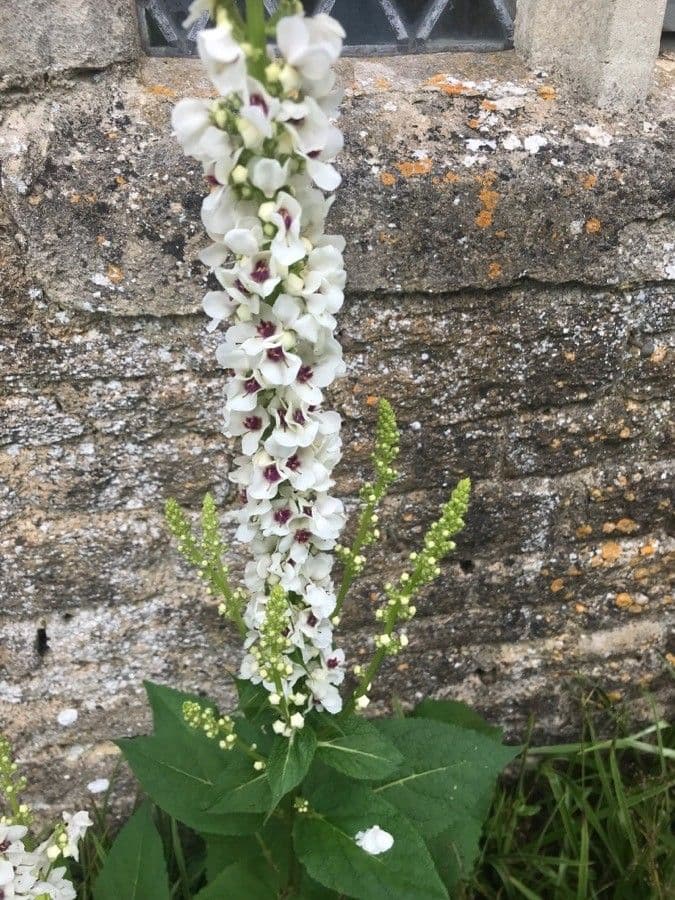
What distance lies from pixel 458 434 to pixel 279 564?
87 cm

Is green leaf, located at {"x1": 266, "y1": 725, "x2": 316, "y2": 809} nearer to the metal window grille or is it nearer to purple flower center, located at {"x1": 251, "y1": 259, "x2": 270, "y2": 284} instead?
purple flower center, located at {"x1": 251, "y1": 259, "x2": 270, "y2": 284}

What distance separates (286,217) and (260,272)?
0.26 feet

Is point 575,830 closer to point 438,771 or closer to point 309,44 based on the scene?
point 438,771

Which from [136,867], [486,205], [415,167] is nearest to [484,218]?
[486,205]

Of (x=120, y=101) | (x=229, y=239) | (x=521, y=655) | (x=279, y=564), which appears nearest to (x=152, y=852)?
(x=279, y=564)

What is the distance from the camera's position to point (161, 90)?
5.56ft

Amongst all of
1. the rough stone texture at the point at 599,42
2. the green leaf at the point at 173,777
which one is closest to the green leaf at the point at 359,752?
the green leaf at the point at 173,777

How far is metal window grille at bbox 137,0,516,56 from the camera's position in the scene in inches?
71.5

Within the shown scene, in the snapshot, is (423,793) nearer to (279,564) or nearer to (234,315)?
(279,564)

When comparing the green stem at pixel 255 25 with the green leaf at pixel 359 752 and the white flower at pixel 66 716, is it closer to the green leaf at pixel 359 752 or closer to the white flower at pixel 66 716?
the green leaf at pixel 359 752

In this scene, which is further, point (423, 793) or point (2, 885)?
point (423, 793)

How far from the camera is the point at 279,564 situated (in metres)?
1.27

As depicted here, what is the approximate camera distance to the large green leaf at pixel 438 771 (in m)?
1.63

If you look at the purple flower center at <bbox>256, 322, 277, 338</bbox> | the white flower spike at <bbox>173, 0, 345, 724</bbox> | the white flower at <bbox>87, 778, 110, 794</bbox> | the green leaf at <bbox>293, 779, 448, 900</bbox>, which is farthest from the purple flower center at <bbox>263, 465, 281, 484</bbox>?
the white flower at <bbox>87, 778, 110, 794</bbox>
